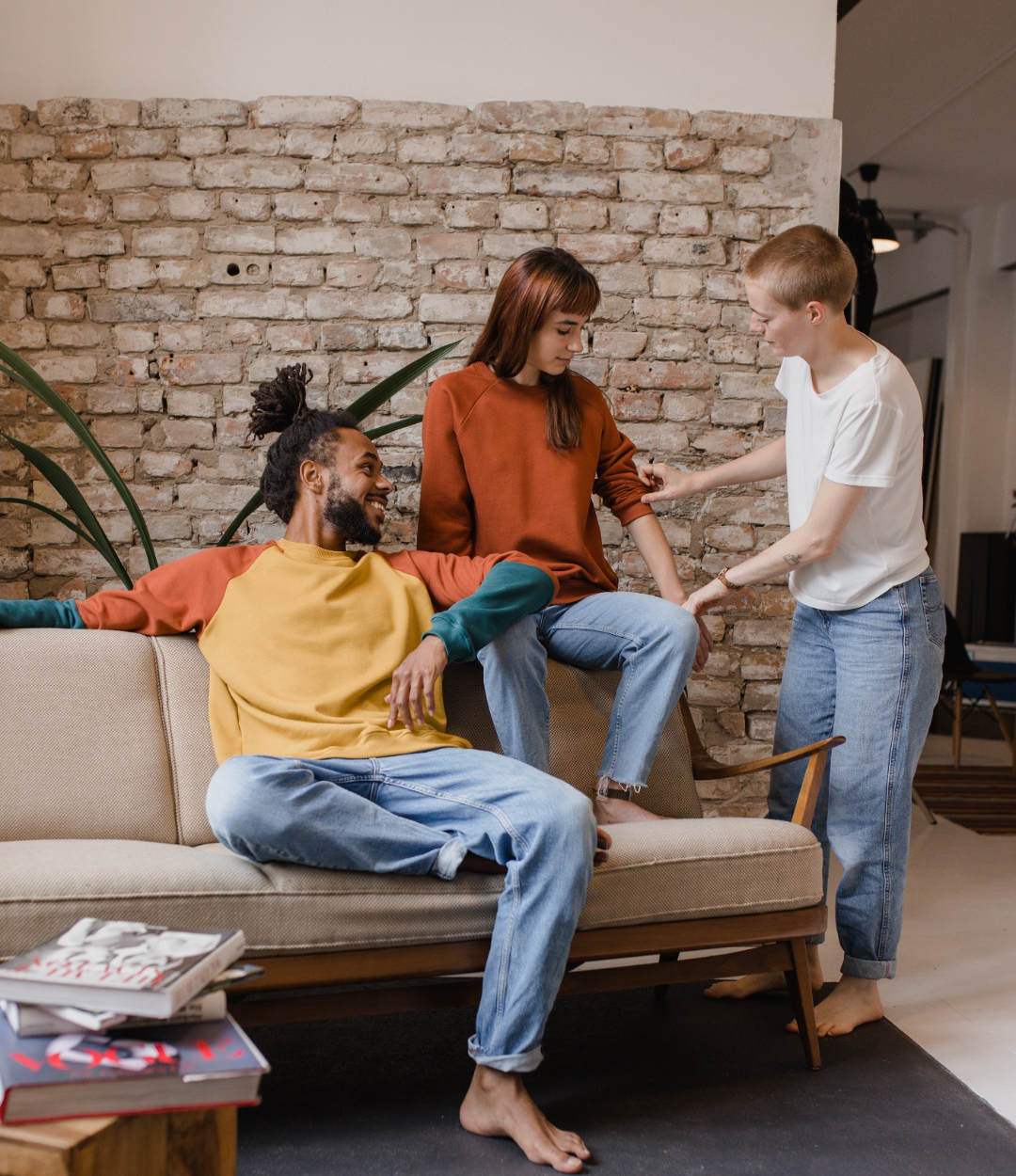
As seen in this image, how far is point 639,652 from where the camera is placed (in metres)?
2.14

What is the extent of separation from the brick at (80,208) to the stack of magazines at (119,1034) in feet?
8.20

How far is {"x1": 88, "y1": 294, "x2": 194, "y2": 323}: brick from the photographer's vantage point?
10.0 ft

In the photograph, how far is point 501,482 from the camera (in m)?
2.34

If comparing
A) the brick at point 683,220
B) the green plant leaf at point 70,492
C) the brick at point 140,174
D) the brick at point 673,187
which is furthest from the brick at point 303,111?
the green plant leaf at point 70,492

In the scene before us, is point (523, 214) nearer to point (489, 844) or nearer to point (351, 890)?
point (489, 844)

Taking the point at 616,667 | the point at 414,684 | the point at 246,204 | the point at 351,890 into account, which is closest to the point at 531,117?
the point at 246,204

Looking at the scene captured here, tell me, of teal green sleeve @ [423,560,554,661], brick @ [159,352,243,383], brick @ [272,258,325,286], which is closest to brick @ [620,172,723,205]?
brick @ [272,258,325,286]

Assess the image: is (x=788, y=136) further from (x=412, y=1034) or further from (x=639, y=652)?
A: (x=412, y=1034)

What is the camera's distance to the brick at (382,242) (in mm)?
3076

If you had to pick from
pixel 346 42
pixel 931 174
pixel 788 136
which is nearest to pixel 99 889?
pixel 346 42

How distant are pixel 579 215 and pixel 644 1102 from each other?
241cm

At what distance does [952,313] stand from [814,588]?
5922 millimetres

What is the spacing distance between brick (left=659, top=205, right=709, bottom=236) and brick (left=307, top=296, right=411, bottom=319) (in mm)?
818

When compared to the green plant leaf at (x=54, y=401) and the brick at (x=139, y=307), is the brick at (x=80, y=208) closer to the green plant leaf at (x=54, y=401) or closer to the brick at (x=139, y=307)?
the brick at (x=139, y=307)
